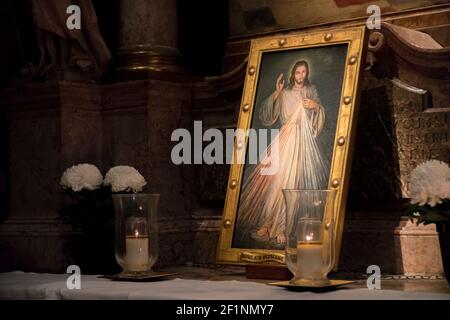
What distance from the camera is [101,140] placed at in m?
7.05

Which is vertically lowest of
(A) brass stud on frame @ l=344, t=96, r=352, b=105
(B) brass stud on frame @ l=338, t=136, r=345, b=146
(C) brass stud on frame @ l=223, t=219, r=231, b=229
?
(C) brass stud on frame @ l=223, t=219, r=231, b=229

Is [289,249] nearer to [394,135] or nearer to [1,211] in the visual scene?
[394,135]

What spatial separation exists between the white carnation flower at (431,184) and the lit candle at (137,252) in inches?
59.5

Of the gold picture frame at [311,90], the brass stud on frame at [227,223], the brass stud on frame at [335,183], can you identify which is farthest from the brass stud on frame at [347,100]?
the brass stud on frame at [227,223]

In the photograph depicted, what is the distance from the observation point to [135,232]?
18.7 ft

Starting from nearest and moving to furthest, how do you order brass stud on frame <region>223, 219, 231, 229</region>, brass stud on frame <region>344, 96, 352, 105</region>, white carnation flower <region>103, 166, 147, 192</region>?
brass stud on frame <region>344, 96, 352, 105</region>
brass stud on frame <region>223, 219, 231, 229</region>
white carnation flower <region>103, 166, 147, 192</region>

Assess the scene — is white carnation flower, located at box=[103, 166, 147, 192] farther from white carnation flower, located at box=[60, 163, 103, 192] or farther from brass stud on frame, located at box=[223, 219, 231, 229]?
brass stud on frame, located at box=[223, 219, 231, 229]

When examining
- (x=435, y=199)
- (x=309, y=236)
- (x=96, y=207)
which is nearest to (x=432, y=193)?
(x=435, y=199)

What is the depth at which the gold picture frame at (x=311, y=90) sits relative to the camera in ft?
18.7

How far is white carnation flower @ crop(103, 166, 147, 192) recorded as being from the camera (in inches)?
247

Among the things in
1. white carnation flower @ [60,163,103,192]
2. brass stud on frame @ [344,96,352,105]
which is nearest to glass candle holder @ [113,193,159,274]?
white carnation flower @ [60,163,103,192]

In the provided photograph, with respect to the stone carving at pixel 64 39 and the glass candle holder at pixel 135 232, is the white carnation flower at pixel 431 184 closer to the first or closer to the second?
the glass candle holder at pixel 135 232

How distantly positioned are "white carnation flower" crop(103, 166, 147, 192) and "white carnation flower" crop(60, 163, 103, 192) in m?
0.07

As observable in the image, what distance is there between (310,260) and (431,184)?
0.71 meters
